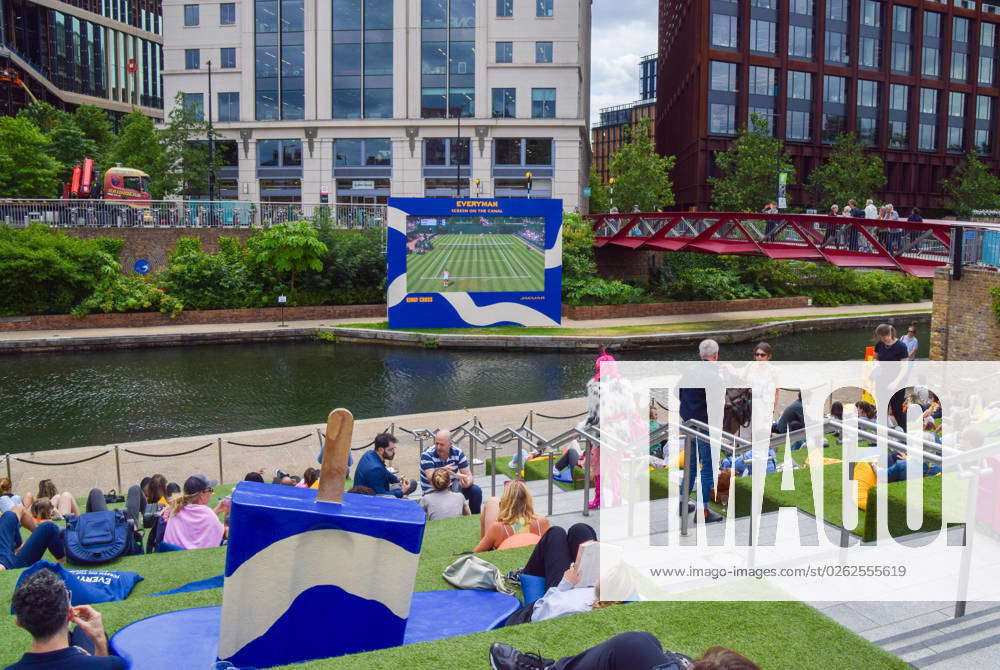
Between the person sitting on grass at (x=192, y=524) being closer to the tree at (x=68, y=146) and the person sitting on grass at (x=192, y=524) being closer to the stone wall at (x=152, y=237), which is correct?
the stone wall at (x=152, y=237)

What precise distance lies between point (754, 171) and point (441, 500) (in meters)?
53.6

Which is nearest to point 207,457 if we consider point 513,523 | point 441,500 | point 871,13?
point 441,500

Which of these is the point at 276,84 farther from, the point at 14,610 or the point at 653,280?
the point at 14,610

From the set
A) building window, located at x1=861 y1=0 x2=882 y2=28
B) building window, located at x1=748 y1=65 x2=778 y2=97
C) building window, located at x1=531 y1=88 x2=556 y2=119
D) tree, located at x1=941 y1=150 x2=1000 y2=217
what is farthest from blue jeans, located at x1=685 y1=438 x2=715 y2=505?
building window, located at x1=861 y1=0 x2=882 y2=28

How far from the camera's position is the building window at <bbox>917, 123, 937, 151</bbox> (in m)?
74.8

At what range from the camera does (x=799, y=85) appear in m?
69.5

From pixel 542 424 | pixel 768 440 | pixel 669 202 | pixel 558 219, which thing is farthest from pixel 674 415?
pixel 669 202

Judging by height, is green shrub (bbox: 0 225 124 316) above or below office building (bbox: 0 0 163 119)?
below

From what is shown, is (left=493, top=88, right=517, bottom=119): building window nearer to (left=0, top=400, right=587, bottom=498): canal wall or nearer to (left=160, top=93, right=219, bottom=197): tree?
(left=160, top=93, right=219, bottom=197): tree

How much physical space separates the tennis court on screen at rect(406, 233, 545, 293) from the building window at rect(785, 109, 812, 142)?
42359 millimetres

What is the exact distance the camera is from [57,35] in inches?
3127

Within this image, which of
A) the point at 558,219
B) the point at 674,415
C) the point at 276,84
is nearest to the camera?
the point at 674,415

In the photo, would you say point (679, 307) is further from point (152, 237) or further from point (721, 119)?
point (721, 119)

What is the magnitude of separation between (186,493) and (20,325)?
31.9 metres
